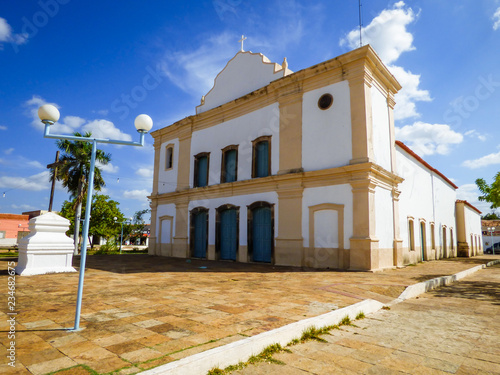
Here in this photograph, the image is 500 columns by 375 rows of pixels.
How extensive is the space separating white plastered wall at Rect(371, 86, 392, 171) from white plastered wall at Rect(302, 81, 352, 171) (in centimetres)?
119

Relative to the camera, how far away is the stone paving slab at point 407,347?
315 centimetres

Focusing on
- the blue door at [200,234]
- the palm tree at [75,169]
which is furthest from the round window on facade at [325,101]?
the palm tree at [75,169]

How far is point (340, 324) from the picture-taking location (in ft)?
15.4

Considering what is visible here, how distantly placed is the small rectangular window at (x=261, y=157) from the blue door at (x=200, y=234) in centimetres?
410

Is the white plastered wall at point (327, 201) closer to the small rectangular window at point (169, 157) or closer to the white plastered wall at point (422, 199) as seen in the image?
the white plastered wall at point (422, 199)

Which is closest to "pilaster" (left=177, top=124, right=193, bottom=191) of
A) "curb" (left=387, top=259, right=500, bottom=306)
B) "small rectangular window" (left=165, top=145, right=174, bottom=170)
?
"small rectangular window" (left=165, top=145, right=174, bottom=170)

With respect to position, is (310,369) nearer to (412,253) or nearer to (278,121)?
(278,121)

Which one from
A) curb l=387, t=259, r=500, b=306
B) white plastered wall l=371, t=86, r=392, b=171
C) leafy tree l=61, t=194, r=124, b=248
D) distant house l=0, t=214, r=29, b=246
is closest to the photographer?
curb l=387, t=259, r=500, b=306

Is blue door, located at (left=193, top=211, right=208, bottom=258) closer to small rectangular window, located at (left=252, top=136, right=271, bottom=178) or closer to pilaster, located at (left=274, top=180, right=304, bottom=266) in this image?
small rectangular window, located at (left=252, top=136, right=271, bottom=178)

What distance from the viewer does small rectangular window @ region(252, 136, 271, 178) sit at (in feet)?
48.7

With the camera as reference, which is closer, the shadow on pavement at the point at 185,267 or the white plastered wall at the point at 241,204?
the shadow on pavement at the point at 185,267

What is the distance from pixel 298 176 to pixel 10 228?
38.2m

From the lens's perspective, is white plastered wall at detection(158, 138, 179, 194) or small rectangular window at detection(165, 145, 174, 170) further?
small rectangular window at detection(165, 145, 174, 170)

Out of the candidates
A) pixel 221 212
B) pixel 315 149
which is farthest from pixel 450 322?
pixel 221 212
